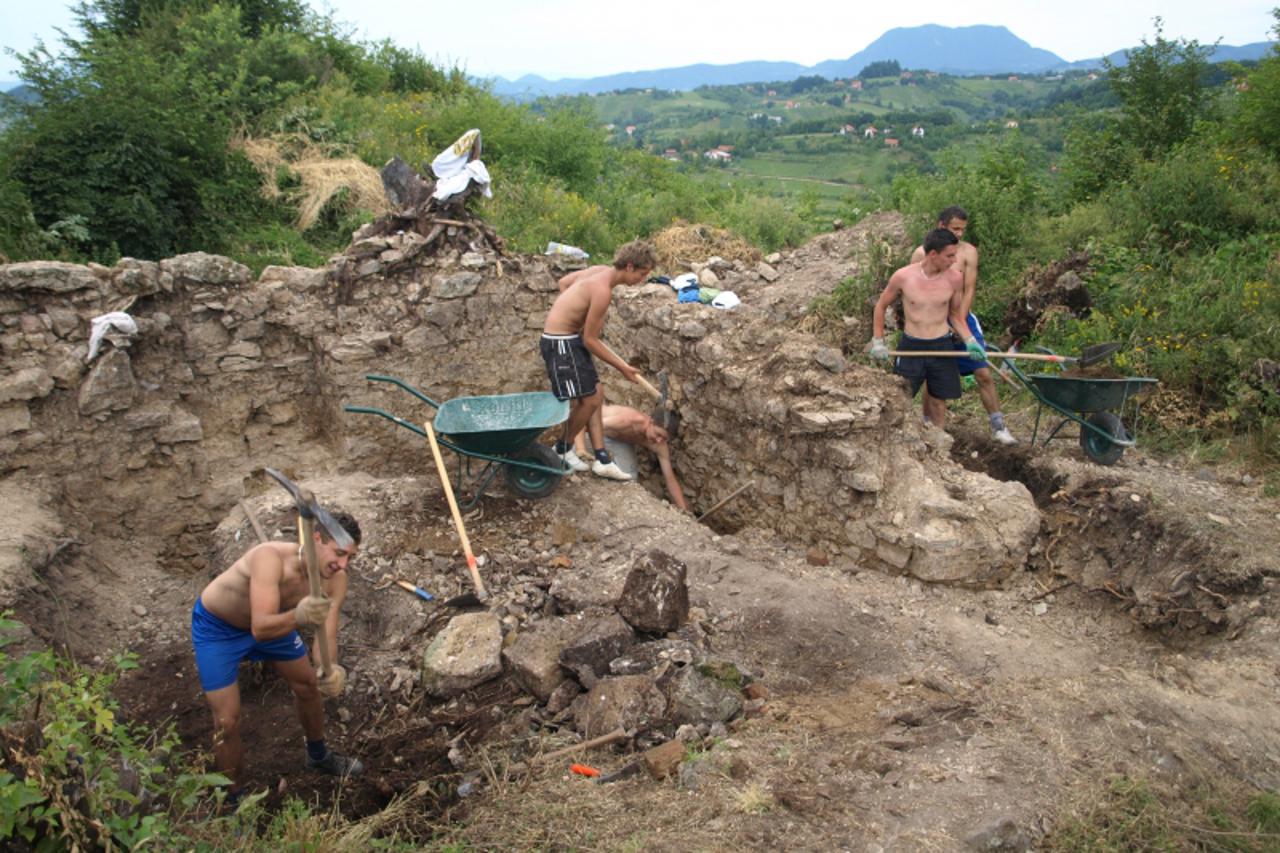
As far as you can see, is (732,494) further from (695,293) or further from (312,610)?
(312,610)

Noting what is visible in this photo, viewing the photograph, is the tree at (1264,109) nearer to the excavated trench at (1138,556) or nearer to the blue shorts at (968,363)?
the blue shorts at (968,363)

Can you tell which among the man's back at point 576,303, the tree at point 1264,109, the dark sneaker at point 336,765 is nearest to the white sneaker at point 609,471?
the man's back at point 576,303

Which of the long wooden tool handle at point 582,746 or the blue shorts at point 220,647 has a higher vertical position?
the blue shorts at point 220,647

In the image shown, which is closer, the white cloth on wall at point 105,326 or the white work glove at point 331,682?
the white work glove at point 331,682

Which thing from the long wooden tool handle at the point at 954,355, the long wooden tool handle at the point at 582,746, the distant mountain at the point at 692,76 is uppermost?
the distant mountain at the point at 692,76

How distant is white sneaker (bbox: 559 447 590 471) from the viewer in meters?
5.88

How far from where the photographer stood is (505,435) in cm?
520

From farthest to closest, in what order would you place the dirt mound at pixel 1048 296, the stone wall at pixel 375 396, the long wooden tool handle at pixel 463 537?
the dirt mound at pixel 1048 296
the stone wall at pixel 375 396
the long wooden tool handle at pixel 463 537

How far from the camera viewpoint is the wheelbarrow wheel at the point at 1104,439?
19.8 feet

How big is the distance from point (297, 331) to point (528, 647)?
382cm

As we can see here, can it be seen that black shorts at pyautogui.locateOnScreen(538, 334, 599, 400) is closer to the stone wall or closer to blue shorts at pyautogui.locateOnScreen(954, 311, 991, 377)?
the stone wall

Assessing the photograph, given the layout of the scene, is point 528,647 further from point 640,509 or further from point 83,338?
point 83,338

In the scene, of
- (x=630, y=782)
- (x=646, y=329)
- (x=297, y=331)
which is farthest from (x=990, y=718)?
(x=297, y=331)

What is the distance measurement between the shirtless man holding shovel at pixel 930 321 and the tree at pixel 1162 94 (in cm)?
639
